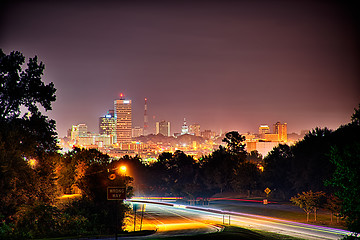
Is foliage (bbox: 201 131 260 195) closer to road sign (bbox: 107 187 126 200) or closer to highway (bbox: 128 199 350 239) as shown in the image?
highway (bbox: 128 199 350 239)

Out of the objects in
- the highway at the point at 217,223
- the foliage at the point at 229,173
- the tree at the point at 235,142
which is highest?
the tree at the point at 235,142

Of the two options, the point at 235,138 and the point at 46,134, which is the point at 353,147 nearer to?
the point at 46,134

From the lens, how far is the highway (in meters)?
44.7

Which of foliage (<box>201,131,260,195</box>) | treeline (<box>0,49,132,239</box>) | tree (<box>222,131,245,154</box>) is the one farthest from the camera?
tree (<box>222,131,245,154</box>)

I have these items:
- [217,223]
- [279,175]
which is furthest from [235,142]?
[217,223]

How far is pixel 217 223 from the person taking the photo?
177 feet

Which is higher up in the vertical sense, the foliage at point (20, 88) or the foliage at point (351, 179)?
the foliage at point (20, 88)

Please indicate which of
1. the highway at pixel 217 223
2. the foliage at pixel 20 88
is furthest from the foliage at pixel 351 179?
the foliage at pixel 20 88

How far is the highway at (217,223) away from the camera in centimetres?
4472

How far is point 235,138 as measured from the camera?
134 m

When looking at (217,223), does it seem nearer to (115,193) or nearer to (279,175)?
(115,193)

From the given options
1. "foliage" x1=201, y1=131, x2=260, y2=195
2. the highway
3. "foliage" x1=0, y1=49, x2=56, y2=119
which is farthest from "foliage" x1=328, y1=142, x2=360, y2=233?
"foliage" x1=201, y1=131, x2=260, y2=195

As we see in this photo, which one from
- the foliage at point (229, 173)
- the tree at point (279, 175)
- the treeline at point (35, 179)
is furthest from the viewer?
the foliage at point (229, 173)

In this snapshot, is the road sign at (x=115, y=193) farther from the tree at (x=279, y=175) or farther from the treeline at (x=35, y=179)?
the tree at (x=279, y=175)
